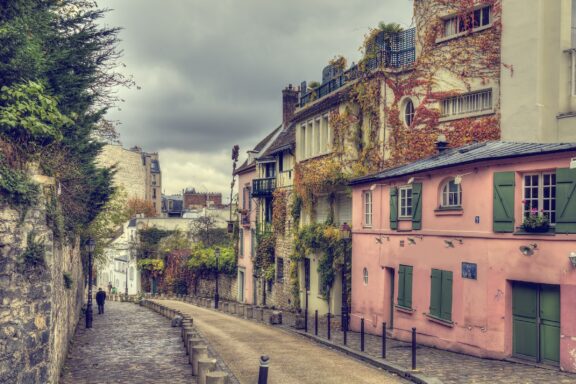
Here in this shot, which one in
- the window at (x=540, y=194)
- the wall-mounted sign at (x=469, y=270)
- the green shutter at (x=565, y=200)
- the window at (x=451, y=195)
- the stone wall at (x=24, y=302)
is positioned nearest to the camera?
the stone wall at (x=24, y=302)

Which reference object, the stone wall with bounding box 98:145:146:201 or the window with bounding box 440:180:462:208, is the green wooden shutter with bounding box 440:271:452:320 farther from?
the stone wall with bounding box 98:145:146:201

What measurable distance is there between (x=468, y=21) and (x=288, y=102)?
1982 centimetres

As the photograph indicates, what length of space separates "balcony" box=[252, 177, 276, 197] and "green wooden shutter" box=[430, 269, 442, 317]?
1898cm

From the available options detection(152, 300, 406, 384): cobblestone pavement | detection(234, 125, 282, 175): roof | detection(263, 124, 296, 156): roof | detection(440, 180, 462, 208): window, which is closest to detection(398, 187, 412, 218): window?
detection(440, 180, 462, 208): window

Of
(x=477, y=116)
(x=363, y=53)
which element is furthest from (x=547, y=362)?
(x=363, y=53)

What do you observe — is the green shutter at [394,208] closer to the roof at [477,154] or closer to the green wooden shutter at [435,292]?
the roof at [477,154]

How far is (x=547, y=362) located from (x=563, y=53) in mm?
12294

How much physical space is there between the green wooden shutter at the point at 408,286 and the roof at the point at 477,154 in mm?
3167

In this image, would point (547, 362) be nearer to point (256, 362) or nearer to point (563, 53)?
point (256, 362)

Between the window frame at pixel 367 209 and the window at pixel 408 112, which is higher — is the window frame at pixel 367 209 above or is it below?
below

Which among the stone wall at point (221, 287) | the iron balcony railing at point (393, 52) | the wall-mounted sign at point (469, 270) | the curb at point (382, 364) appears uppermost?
the iron balcony railing at point (393, 52)

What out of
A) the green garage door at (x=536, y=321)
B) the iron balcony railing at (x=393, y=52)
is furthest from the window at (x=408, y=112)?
the green garage door at (x=536, y=321)

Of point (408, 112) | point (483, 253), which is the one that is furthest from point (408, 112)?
point (483, 253)

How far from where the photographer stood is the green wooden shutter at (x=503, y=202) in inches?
589
